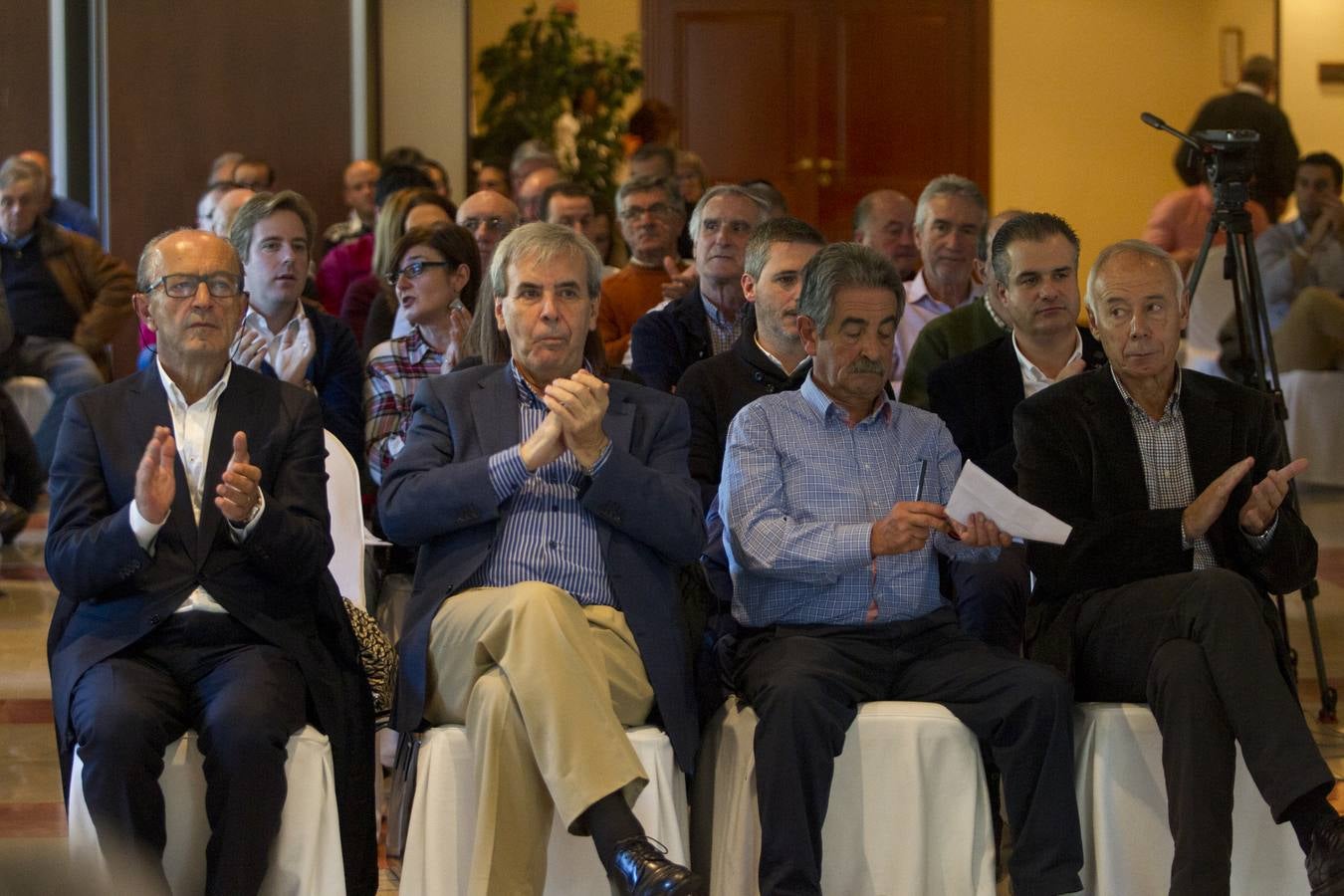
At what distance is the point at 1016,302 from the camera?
3.78 meters

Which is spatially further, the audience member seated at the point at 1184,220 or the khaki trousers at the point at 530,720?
the audience member seated at the point at 1184,220

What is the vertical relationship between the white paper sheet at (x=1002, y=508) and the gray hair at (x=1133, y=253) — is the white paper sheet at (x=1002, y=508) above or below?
below

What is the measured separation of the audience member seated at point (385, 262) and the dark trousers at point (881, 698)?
74.4 inches

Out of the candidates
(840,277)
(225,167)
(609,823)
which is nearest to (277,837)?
(609,823)

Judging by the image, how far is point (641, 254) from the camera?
5117 millimetres

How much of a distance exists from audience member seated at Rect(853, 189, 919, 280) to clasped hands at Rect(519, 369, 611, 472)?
2.74 meters

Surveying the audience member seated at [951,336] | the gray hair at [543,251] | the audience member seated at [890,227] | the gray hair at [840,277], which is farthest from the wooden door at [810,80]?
the gray hair at [543,251]

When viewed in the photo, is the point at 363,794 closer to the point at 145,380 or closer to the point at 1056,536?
the point at 145,380

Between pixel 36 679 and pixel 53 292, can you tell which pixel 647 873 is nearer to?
pixel 36 679

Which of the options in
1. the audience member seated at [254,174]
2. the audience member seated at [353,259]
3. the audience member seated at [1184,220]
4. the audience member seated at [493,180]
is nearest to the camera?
the audience member seated at [353,259]

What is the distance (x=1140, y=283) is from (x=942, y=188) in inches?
70.2

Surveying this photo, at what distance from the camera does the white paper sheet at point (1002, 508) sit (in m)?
2.84

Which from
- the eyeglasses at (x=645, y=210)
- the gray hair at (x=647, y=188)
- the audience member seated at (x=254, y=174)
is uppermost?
the audience member seated at (x=254, y=174)

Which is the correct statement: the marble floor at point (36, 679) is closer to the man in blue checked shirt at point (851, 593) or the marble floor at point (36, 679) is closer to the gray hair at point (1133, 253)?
the man in blue checked shirt at point (851, 593)
